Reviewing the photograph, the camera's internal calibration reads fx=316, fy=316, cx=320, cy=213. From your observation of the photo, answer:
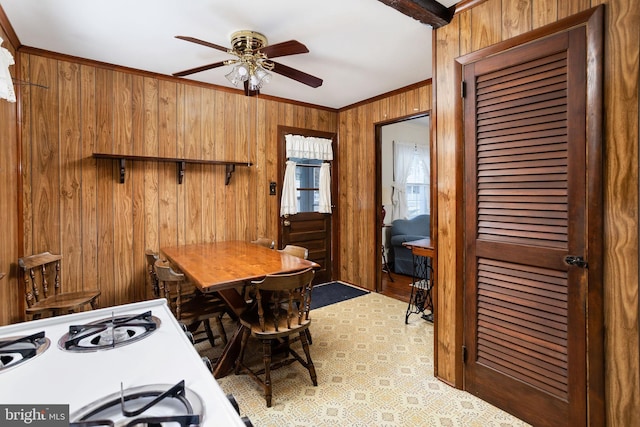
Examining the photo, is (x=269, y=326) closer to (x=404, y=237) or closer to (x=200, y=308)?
(x=200, y=308)

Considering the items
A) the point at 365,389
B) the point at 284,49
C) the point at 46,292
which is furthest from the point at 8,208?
the point at 365,389

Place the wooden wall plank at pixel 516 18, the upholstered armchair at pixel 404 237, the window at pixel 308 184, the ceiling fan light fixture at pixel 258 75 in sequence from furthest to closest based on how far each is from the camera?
the upholstered armchair at pixel 404 237 → the window at pixel 308 184 → the ceiling fan light fixture at pixel 258 75 → the wooden wall plank at pixel 516 18

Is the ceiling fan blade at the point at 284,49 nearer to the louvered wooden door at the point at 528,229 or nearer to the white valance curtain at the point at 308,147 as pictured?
the louvered wooden door at the point at 528,229

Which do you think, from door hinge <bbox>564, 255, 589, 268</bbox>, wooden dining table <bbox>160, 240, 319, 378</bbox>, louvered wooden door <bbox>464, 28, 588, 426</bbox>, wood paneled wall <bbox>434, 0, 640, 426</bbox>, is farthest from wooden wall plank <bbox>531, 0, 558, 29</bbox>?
wooden dining table <bbox>160, 240, 319, 378</bbox>

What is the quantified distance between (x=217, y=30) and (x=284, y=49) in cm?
67

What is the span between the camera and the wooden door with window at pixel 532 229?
163 centimetres

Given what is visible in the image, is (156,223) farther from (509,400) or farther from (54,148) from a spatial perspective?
A: (509,400)

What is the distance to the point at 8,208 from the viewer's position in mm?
2420

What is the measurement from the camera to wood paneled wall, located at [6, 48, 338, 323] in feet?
9.27

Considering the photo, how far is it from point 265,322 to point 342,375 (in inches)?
28.4

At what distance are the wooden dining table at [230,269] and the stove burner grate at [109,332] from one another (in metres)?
0.76

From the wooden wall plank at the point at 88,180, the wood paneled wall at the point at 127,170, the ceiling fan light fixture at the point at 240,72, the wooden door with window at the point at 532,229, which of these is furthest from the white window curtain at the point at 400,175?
the wooden wall plank at the point at 88,180

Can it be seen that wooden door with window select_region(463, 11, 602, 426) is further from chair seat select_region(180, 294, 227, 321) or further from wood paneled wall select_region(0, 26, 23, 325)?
wood paneled wall select_region(0, 26, 23, 325)

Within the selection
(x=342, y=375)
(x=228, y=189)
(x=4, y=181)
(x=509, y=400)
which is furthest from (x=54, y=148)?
(x=509, y=400)
